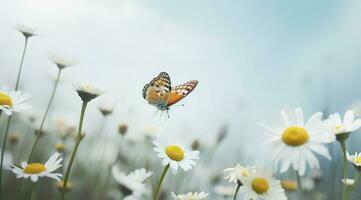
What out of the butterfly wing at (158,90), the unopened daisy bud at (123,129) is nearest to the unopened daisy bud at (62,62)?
the butterfly wing at (158,90)

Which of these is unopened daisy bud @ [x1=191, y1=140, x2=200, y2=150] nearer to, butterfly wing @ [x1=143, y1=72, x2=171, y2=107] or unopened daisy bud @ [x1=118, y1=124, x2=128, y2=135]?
unopened daisy bud @ [x1=118, y1=124, x2=128, y2=135]

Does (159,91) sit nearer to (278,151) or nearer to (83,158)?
(278,151)

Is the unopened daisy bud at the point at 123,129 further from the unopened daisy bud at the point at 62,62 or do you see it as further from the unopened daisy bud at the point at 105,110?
the unopened daisy bud at the point at 62,62

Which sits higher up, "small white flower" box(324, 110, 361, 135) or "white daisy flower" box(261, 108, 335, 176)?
"small white flower" box(324, 110, 361, 135)

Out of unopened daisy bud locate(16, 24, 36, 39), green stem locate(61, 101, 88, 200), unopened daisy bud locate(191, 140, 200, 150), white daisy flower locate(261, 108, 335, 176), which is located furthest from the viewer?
unopened daisy bud locate(191, 140, 200, 150)

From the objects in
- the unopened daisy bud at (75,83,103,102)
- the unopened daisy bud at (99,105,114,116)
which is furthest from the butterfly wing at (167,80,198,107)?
the unopened daisy bud at (75,83,103,102)

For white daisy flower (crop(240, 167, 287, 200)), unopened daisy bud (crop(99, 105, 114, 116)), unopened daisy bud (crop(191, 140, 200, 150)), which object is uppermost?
unopened daisy bud (crop(99, 105, 114, 116))

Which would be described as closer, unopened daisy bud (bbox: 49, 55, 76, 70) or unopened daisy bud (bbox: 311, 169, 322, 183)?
unopened daisy bud (bbox: 49, 55, 76, 70)
